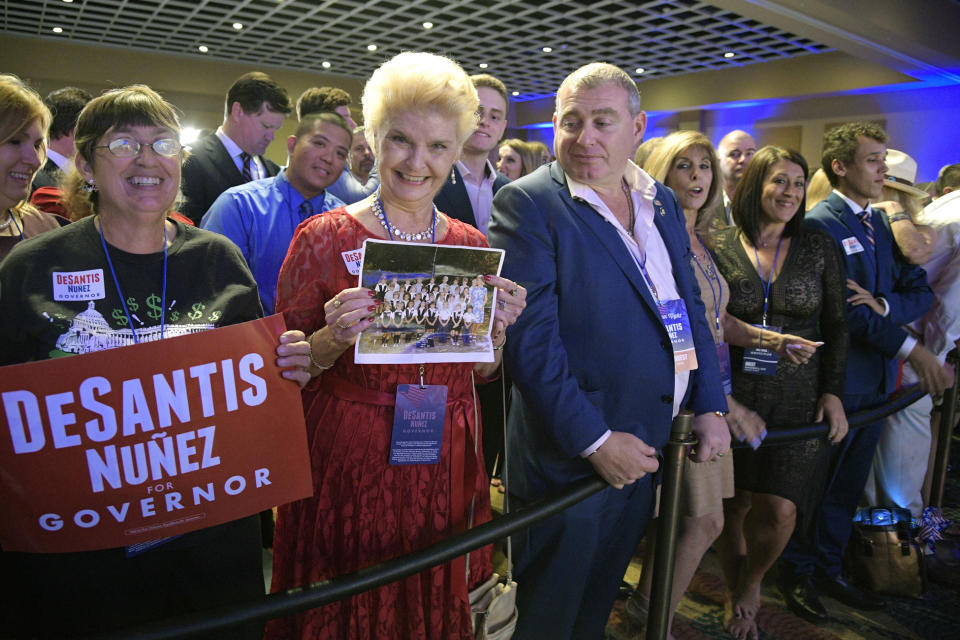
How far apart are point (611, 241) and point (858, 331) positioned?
5.52ft

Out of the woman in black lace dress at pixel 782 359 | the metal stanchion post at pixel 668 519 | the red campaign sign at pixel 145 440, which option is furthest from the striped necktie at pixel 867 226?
the red campaign sign at pixel 145 440

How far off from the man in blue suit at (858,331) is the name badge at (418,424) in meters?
2.10

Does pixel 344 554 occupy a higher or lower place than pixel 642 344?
lower

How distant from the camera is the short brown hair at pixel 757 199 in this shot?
2.73 m

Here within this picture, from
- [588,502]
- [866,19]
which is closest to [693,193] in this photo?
[588,502]

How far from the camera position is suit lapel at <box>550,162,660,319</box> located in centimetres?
183

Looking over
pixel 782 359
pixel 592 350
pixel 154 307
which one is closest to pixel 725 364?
pixel 782 359

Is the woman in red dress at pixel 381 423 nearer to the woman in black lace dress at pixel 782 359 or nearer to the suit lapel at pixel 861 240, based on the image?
the woman in black lace dress at pixel 782 359

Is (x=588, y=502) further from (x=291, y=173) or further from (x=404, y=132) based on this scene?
(x=291, y=173)

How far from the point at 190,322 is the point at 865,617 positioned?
119 inches

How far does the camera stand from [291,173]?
2.78 meters

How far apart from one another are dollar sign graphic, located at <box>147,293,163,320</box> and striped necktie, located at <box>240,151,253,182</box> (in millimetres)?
2202

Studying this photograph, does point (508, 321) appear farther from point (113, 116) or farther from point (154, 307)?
point (113, 116)

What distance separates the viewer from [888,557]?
300 cm
